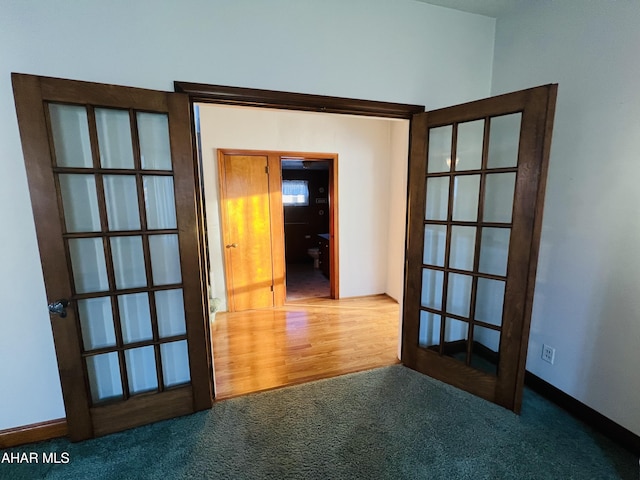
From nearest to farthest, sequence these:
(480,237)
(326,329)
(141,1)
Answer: (141,1), (480,237), (326,329)

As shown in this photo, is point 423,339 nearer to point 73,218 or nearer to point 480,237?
point 480,237

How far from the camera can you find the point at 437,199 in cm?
216

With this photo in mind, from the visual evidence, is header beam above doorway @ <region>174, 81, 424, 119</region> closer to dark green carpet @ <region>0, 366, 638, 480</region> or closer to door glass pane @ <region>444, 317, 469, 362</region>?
door glass pane @ <region>444, 317, 469, 362</region>

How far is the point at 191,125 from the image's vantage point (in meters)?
1.73

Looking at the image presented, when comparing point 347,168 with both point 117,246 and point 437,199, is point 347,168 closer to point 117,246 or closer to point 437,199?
point 437,199

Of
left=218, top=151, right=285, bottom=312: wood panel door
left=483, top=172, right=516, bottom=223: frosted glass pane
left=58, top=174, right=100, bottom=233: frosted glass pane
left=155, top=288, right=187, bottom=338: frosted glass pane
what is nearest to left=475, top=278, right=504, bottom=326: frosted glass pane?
left=483, top=172, right=516, bottom=223: frosted glass pane

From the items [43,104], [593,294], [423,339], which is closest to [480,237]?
[593,294]

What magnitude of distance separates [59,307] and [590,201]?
3.19 m

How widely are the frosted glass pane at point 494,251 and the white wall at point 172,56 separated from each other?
1089 millimetres

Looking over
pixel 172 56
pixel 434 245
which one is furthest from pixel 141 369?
pixel 434 245

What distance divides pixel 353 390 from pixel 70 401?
1.82 metres

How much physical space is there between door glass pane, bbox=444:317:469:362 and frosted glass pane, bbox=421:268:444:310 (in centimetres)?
17

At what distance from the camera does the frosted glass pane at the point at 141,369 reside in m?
1.82

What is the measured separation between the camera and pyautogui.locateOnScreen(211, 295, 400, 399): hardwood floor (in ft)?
7.77
